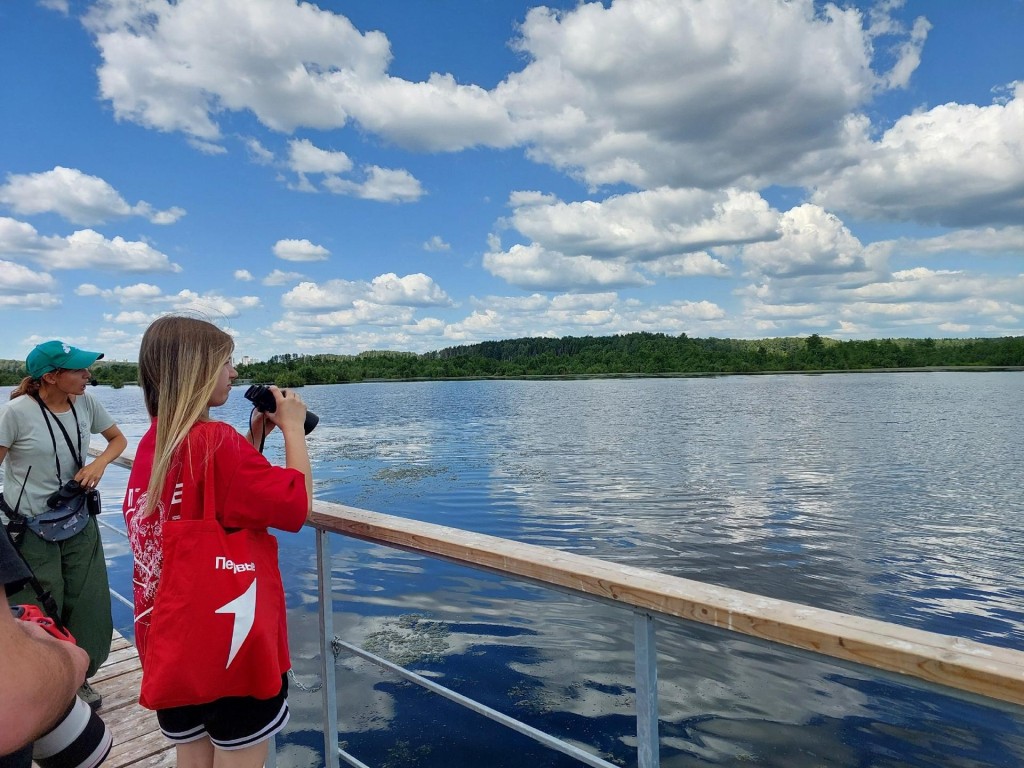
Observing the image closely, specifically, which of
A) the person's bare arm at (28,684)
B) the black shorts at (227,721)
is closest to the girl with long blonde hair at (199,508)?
the black shorts at (227,721)

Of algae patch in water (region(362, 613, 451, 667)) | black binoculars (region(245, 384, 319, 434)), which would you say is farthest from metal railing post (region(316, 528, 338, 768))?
algae patch in water (region(362, 613, 451, 667))

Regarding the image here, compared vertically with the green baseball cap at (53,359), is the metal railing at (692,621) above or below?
below

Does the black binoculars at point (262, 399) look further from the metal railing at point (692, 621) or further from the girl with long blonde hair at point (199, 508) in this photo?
the metal railing at point (692, 621)

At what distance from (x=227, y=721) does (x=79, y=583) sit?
2.01 m

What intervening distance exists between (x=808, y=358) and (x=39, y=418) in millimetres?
111632

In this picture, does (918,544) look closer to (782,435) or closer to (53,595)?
(53,595)

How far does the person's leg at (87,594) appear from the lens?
3131mm

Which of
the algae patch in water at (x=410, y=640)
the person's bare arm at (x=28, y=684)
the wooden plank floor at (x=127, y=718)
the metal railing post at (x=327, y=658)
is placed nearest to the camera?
the person's bare arm at (x=28, y=684)

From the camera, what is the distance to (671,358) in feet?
345

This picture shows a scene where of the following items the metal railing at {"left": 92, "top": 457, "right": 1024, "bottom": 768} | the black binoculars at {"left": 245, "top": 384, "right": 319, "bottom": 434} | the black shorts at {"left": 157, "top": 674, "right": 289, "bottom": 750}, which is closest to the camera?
the metal railing at {"left": 92, "top": 457, "right": 1024, "bottom": 768}

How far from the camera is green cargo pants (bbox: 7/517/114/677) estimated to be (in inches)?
118

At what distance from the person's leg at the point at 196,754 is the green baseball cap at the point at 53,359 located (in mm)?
1933

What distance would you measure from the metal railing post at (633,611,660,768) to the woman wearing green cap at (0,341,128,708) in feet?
9.03

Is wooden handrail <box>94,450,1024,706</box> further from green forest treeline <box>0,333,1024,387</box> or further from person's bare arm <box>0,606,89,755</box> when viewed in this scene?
green forest treeline <box>0,333,1024,387</box>
